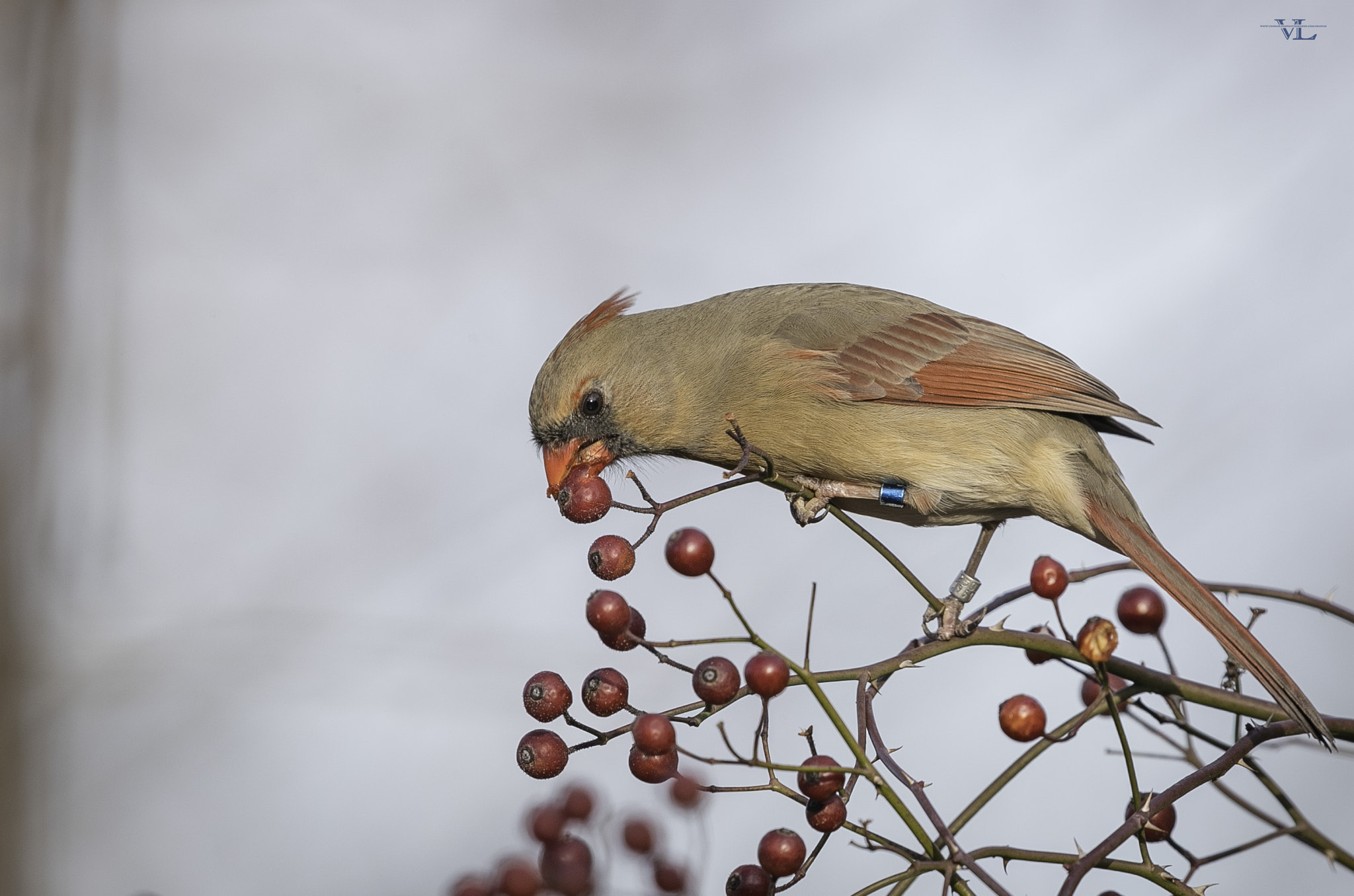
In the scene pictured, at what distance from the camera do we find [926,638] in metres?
2.49

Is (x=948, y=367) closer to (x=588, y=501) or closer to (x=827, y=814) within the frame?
(x=588, y=501)

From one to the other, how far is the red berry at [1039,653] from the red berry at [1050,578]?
7 centimetres

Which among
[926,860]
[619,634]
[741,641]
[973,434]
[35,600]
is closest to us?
[926,860]

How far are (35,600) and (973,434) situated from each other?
392cm

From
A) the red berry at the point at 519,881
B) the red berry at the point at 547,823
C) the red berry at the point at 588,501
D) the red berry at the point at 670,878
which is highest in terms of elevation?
the red berry at the point at 588,501

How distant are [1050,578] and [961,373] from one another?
1.49m

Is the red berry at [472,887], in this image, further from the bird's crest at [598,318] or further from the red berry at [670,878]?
the bird's crest at [598,318]

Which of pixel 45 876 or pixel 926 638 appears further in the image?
pixel 45 876

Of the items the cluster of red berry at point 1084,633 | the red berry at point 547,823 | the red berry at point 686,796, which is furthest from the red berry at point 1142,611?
the red berry at point 547,823

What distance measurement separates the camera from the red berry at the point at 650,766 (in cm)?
207

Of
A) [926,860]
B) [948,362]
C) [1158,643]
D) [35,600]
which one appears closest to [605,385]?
[948,362]

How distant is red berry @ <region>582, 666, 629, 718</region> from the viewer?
2174 millimetres

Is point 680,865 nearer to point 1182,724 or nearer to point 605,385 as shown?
point 1182,724

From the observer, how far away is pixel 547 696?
2219 mm
